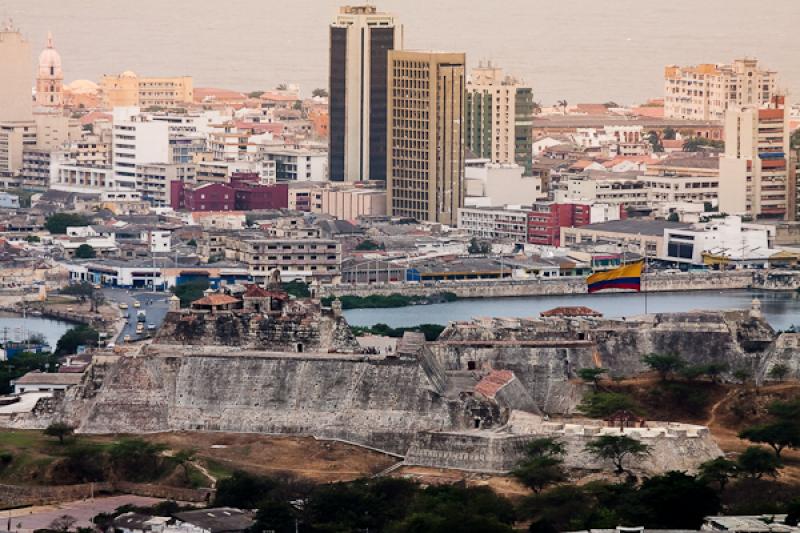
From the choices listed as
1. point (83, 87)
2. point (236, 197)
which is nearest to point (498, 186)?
point (236, 197)

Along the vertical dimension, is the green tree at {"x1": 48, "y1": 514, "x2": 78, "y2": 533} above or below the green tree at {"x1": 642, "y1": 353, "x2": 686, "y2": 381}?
below

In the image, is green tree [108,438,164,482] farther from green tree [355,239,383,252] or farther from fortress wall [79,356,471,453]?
green tree [355,239,383,252]

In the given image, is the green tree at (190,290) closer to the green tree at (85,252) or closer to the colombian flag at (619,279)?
the green tree at (85,252)

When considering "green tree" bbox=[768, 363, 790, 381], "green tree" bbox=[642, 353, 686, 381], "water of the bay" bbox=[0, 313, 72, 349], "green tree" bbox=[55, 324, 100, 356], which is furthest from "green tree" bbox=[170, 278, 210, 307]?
"green tree" bbox=[768, 363, 790, 381]

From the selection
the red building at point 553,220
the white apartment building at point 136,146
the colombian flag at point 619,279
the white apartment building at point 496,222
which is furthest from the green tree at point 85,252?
the white apartment building at point 136,146

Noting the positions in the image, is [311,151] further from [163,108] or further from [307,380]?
[307,380]

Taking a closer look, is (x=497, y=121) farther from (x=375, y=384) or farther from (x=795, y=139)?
(x=375, y=384)
